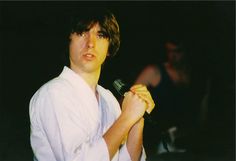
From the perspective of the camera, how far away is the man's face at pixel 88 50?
1.51 meters

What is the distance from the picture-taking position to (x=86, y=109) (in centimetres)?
146

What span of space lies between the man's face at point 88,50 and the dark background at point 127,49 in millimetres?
139

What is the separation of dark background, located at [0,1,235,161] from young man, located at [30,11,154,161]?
7.2 inches

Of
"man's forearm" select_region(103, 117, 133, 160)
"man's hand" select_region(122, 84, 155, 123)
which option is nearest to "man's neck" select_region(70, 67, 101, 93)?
"man's hand" select_region(122, 84, 155, 123)

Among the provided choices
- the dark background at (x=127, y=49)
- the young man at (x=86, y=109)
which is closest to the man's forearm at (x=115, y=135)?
the young man at (x=86, y=109)

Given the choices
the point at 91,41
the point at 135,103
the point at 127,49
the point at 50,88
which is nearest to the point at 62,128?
the point at 50,88

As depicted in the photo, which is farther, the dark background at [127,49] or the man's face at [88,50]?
the dark background at [127,49]

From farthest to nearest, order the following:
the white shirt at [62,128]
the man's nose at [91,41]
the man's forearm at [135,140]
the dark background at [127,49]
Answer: the dark background at [127,49] < the man's forearm at [135,140] < the man's nose at [91,41] < the white shirt at [62,128]

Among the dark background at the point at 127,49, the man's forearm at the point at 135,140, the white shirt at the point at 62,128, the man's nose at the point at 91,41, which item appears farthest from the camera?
the dark background at the point at 127,49

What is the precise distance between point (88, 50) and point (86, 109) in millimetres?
252

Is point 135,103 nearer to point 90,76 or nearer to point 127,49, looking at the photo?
point 90,76

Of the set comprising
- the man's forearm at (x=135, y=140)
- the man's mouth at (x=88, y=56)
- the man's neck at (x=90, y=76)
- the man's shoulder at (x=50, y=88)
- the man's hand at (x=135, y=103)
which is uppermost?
the man's mouth at (x=88, y=56)

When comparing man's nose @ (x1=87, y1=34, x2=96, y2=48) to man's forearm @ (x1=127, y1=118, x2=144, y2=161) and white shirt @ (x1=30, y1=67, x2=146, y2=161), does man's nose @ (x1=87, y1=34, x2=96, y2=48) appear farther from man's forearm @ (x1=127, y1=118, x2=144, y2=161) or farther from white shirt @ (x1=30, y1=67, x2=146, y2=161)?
man's forearm @ (x1=127, y1=118, x2=144, y2=161)

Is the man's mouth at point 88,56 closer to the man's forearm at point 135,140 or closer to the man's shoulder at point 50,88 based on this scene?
the man's shoulder at point 50,88
